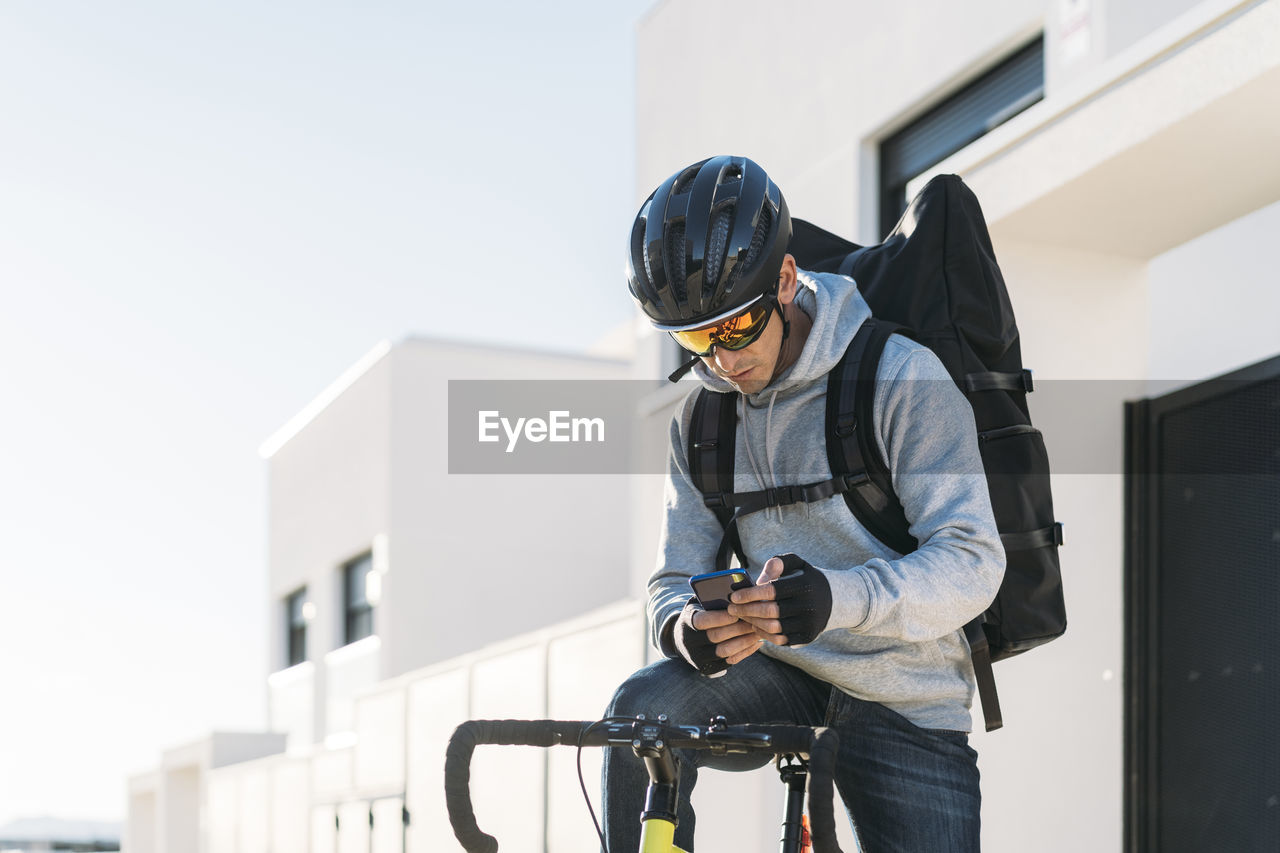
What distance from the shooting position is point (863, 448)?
9.18ft

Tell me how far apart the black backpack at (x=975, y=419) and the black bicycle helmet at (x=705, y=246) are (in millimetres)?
303

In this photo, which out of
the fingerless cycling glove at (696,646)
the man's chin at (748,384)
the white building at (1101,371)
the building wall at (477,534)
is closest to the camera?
the fingerless cycling glove at (696,646)

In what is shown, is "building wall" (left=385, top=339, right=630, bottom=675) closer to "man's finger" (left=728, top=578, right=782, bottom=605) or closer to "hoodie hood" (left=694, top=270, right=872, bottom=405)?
"hoodie hood" (left=694, top=270, right=872, bottom=405)

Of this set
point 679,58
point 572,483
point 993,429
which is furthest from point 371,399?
point 993,429

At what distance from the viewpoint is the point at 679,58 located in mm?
12531

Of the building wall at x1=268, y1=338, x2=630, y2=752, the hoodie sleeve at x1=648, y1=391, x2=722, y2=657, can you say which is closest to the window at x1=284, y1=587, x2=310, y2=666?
the building wall at x1=268, y1=338, x2=630, y2=752

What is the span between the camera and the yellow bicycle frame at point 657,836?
2270mm

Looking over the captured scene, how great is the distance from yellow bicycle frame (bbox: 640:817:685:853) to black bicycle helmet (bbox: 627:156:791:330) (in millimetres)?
883

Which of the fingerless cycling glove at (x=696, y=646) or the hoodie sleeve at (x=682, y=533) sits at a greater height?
the hoodie sleeve at (x=682, y=533)

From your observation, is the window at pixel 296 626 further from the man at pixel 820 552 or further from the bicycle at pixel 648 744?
the bicycle at pixel 648 744

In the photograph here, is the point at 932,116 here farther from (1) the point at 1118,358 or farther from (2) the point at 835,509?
(2) the point at 835,509

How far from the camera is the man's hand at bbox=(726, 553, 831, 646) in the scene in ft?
7.61

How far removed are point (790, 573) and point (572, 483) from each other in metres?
18.8

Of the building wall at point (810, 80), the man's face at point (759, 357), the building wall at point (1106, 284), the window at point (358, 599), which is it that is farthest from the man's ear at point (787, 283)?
the window at point (358, 599)
